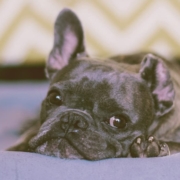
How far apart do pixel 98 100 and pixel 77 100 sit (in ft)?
0.30

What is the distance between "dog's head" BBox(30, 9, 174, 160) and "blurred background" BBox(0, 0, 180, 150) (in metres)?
1.39

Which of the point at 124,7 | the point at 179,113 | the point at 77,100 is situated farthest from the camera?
the point at 124,7

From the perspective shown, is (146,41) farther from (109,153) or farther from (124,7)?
(109,153)

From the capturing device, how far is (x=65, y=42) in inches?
83.0

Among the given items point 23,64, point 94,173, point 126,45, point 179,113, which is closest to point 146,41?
point 126,45

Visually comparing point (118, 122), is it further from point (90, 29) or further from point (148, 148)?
point (90, 29)

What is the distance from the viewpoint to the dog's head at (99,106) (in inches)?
64.1

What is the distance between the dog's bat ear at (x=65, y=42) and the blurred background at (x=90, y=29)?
1.21m

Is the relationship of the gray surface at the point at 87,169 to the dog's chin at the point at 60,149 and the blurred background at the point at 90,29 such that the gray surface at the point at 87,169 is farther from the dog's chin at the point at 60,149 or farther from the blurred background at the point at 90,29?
the blurred background at the point at 90,29

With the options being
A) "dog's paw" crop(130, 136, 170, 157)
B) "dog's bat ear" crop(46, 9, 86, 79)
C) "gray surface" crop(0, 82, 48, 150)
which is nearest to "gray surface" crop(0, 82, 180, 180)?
"dog's paw" crop(130, 136, 170, 157)

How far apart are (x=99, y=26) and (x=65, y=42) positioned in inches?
54.5

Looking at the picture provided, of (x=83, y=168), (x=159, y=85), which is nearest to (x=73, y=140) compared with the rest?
(x=83, y=168)

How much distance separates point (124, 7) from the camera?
3.41 metres

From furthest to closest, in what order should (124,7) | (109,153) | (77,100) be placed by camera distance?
(124,7) → (77,100) → (109,153)
